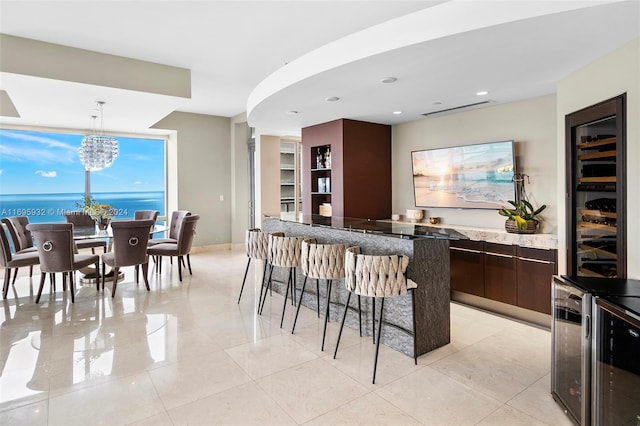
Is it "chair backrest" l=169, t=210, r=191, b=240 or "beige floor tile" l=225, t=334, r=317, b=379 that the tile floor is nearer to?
"beige floor tile" l=225, t=334, r=317, b=379

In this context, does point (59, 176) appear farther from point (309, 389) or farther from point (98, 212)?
point (309, 389)

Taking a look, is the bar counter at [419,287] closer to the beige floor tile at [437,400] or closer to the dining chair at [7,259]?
the beige floor tile at [437,400]

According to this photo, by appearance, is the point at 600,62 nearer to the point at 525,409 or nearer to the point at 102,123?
the point at 525,409

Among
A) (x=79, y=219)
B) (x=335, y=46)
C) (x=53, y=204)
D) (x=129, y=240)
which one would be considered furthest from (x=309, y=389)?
(x=53, y=204)

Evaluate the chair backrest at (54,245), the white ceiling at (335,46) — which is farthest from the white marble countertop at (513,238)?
the chair backrest at (54,245)

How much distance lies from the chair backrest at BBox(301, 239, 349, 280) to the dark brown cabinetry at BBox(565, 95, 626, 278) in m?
2.08

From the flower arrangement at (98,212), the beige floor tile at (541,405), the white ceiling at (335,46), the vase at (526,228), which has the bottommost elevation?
the beige floor tile at (541,405)

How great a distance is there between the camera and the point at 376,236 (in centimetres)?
342

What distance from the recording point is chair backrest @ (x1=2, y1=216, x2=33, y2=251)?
5.10 meters

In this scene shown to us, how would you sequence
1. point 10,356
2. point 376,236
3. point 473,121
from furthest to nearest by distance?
point 473,121
point 376,236
point 10,356

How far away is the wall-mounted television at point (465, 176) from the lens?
4.50m

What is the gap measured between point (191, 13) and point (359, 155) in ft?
9.72

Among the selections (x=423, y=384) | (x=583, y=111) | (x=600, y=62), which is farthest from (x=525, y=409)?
(x=600, y=62)

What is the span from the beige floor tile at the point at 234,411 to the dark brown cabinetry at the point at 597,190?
263cm
